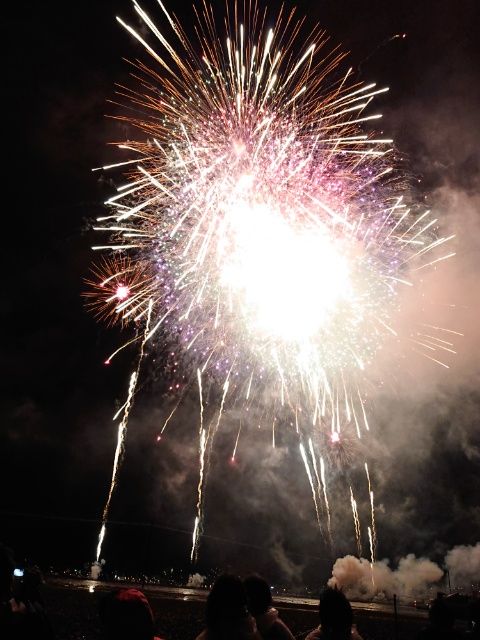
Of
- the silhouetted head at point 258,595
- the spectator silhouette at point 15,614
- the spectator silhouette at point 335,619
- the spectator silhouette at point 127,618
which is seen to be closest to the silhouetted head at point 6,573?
the spectator silhouette at point 15,614

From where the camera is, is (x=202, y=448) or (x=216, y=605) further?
(x=202, y=448)

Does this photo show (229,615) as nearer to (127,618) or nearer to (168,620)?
(127,618)

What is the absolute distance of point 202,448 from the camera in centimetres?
1958

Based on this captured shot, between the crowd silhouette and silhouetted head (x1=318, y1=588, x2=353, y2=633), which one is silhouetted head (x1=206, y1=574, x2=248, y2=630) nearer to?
the crowd silhouette

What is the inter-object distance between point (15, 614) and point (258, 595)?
2087 mm

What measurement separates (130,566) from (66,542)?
5732 centimetres

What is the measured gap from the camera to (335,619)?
4262mm

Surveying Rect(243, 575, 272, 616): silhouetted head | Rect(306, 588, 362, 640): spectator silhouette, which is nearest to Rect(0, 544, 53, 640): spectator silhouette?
Rect(243, 575, 272, 616): silhouetted head

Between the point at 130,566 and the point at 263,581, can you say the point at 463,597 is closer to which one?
the point at 263,581

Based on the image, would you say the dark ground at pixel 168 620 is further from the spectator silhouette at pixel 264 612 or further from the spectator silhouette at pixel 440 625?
the spectator silhouette at pixel 440 625

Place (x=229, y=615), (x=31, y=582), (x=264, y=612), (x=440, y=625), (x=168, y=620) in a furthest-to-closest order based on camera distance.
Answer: (x=168, y=620) < (x=31, y=582) < (x=440, y=625) < (x=264, y=612) < (x=229, y=615)

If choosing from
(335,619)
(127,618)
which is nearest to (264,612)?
(335,619)

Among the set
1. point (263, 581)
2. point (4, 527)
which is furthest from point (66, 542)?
point (263, 581)

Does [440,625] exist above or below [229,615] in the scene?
below
